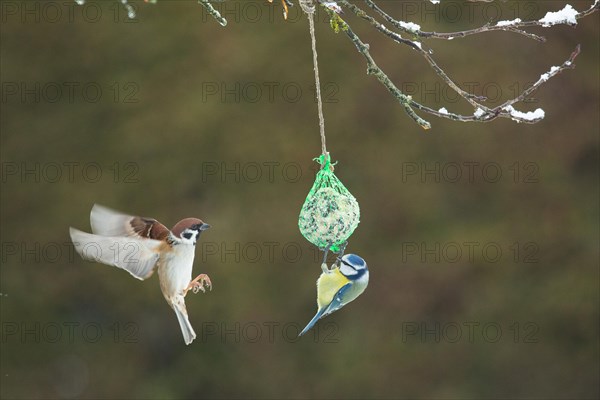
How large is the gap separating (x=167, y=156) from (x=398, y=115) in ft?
5.07

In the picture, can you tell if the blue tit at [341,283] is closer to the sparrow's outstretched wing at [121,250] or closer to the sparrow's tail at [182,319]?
the sparrow's tail at [182,319]

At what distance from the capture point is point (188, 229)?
2.41 metres

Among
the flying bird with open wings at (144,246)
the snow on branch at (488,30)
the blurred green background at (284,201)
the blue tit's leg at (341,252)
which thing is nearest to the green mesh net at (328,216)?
the blue tit's leg at (341,252)

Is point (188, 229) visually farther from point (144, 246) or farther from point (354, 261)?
point (354, 261)

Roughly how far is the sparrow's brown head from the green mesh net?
47 cm

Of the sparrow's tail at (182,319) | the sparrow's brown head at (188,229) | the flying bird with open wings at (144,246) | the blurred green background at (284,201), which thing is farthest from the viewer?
the blurred green background at (284,201)

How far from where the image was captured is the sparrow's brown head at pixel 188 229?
2385mm

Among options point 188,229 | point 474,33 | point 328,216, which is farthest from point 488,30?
point 188,229

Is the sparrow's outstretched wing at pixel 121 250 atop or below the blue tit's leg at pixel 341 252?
atop

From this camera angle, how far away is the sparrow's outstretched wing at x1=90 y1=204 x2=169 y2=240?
2.23m

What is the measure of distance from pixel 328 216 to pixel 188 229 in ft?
1.77

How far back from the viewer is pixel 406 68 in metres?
5.29

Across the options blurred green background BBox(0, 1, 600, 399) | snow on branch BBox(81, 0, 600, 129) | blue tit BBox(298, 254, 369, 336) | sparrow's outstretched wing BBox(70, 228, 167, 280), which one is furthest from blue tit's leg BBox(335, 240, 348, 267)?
blurred green background BBox(0, 1, 600, 399)

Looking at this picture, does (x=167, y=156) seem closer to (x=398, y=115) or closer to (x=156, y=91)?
(x=156, y=91)
